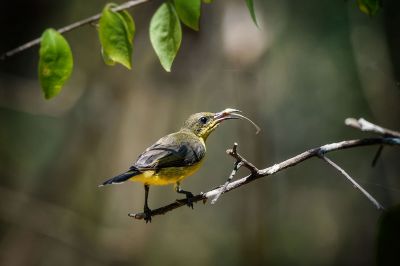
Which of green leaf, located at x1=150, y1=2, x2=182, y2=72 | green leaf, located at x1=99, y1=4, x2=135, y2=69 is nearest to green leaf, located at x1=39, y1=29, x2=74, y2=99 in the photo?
green leaf, located at x1=99, y1=4, x2=135, y2=69

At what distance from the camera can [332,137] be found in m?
10.8

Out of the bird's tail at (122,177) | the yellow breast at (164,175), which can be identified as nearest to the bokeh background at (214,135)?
the yellow breast at (164,175)

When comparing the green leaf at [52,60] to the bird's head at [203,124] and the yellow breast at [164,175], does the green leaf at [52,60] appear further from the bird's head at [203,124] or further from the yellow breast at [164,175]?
the bird's head at [203,124]

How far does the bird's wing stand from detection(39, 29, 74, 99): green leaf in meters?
1.70

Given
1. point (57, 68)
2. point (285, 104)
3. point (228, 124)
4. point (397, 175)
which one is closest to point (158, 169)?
point (57, 68)

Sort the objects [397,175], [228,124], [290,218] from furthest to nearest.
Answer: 1. [290,218]
2. [228,124]
3. [397,175]

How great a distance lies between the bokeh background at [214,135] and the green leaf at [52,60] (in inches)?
205

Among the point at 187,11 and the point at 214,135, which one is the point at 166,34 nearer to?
the point at 187,11

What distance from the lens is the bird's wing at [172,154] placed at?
11.8ft

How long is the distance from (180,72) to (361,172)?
4.39 m

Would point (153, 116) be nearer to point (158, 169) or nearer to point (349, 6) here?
point (349, 6)

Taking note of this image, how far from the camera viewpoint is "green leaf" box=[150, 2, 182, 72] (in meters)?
1.76

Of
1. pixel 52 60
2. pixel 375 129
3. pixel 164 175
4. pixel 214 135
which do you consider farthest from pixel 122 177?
pixel 214 135

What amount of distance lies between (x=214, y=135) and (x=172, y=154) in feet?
27.5
